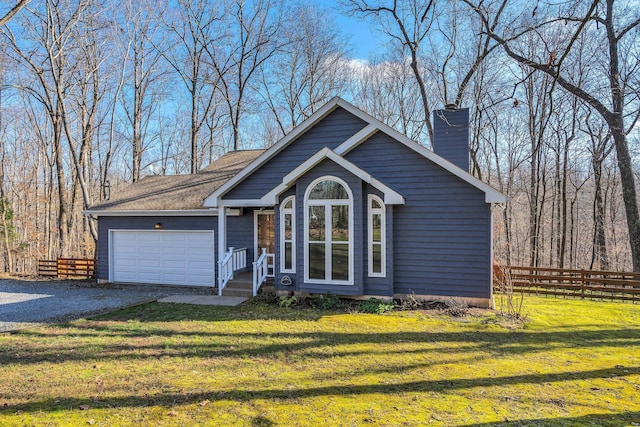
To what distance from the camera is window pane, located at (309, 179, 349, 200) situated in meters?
8.73

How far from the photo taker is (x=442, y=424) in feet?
11.9

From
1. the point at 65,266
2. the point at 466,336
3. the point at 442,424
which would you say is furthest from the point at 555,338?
the point at 65,266

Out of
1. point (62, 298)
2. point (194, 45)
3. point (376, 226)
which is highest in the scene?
point (194, 45)

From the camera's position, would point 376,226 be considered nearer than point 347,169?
No

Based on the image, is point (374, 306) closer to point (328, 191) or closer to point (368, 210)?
point (368, 210)

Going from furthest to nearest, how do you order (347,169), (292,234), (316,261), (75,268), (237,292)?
1. (75,268)
2. (237,292)
3. (292,234)
4. (316,261)
5. (347,169)

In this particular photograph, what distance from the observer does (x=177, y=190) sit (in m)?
13.3

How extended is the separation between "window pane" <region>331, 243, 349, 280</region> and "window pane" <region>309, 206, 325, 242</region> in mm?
455

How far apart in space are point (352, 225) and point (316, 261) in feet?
4.24

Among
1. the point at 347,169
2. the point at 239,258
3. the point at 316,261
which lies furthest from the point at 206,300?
the point at 347,169

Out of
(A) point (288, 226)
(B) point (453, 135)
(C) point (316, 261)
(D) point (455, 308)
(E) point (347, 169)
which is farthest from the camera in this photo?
(B) point (453, 135)

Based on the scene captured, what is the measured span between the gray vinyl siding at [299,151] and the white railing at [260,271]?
1.87m

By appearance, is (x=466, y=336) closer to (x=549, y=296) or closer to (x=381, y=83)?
(x=549, y=296)

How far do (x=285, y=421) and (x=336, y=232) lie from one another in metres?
5.39
